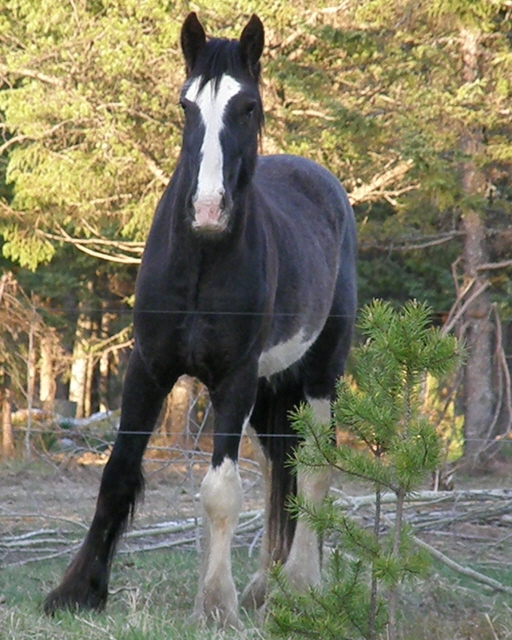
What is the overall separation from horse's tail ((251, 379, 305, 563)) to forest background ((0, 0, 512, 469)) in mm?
4881

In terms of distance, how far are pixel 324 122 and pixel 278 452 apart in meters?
7.41

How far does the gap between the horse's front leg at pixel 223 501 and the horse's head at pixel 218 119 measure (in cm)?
79

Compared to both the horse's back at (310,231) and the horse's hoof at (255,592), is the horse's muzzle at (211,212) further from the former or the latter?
the horse's hoof at (255,592)

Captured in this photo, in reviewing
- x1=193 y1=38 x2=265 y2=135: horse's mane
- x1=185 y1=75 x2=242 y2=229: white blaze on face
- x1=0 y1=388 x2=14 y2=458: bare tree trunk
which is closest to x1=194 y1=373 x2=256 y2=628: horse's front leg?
x1=185 y1=75 x2=242 y2=229: white blaze on face

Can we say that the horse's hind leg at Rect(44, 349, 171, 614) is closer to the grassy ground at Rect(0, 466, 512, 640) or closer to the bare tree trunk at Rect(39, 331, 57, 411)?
the grassy ground at Rect(0, 466, 512, 640)

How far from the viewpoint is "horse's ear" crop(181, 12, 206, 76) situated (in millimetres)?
4861

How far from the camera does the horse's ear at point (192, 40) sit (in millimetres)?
4861

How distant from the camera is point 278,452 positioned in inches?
238

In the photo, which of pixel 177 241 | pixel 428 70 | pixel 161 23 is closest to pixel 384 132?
pixel 428 70

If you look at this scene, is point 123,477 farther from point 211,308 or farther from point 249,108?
point 249,108

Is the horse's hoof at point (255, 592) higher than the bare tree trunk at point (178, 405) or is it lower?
lower

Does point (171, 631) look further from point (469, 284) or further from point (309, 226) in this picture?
point (469, 284)

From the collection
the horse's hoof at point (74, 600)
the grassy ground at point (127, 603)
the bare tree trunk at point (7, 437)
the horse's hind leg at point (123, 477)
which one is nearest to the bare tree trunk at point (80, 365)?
the bare tree trunk at point (7, 437)

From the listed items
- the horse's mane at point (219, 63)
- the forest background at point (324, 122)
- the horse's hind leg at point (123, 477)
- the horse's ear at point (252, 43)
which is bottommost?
the horse's hind leg at point (123, 477)
